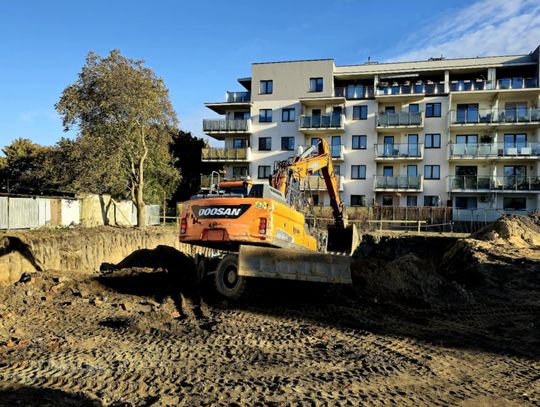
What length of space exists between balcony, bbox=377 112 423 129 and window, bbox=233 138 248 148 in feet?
44.2

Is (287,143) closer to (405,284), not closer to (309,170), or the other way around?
(309,170)

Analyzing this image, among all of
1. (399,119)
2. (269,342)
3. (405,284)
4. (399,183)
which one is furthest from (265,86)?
(269,342)

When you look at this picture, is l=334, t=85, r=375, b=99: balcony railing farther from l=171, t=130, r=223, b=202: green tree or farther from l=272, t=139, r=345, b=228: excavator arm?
l=272, t=139, r=345, b=228: excavator arm

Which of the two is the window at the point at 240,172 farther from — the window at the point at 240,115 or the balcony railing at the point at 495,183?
the balcony railing at the point at 495,183

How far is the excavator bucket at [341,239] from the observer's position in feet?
65.4

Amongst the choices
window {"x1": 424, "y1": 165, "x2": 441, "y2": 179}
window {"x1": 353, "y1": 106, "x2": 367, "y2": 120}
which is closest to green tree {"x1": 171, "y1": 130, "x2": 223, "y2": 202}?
window {"x1": 353, "y1": 106, "x2": 367, "y2": 120}

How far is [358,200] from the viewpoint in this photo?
143 feet

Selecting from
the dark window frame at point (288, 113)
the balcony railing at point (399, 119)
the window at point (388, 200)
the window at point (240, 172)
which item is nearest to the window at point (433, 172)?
the window at point (388, 200)

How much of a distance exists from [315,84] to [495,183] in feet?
62.6

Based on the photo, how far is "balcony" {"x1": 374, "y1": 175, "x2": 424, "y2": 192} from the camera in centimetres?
4138

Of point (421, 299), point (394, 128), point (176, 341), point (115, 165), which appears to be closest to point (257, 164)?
point (394, 128)

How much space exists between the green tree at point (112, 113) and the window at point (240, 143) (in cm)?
2004

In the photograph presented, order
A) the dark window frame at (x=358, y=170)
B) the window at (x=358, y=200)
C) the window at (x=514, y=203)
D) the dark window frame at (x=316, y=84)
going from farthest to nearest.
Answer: the dark window frame at (x=316, y=84)
the dark window frame at (x=358, y=170)
the window at (x=358, y=200)
the window at (x=514, y=203)

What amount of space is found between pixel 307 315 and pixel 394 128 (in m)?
35.3
